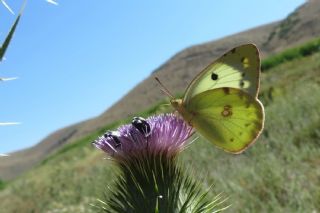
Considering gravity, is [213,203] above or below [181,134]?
below

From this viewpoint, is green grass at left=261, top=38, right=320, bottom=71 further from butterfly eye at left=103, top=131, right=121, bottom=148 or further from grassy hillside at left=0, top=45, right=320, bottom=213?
butterfly eye at left=103, top=131, right=121, bottom=148

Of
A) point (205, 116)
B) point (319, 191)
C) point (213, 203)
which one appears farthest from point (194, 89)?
point (319, 191)

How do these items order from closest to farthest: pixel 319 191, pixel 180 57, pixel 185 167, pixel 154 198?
pixel 154 198 < pixel 185 167 < pixel 319 191 < pixel 180 57

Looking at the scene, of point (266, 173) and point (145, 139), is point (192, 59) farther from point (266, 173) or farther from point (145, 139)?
point (145, 139)

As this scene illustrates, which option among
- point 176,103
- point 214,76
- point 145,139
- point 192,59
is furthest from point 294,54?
point 192,59

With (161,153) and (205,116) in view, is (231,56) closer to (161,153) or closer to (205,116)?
(205,116)

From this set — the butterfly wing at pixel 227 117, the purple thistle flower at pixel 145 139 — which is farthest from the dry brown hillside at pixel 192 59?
the purple thistle flower at pixel 145 139

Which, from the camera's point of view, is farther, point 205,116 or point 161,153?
point 205,116
